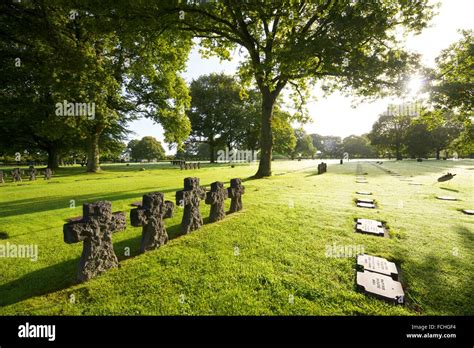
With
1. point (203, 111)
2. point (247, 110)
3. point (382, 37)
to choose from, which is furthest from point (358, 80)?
point (203, 111)

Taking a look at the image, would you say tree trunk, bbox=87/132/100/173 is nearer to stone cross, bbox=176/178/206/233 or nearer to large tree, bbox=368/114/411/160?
stone cross, bbox=176/178/206/233

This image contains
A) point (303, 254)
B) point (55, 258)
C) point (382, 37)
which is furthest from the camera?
point (382, 37)

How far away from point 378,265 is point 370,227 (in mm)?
2096

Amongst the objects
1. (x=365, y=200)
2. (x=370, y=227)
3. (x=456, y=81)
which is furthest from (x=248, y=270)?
(x=456, y=81)

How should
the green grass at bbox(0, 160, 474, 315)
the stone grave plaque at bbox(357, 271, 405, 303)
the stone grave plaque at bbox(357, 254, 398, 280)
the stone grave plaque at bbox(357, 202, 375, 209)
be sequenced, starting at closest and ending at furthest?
the green grass at bbox(0, 160, 474, 315), the stone grave plaque at bbox(357, 271, 405, 303), the stone grave plaque at bbox(357, 254, 398, 280), the stone grave plaque at bbox(357, 202, 375, 209)

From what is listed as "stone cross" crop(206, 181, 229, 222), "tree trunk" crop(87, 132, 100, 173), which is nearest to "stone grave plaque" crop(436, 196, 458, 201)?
"stone cross" crop(206, 181, 229, 222)

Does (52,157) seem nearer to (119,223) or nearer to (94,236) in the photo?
(119,223)

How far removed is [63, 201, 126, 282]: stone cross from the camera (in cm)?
340

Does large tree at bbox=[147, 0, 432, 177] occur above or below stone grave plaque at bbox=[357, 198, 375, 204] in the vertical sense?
above

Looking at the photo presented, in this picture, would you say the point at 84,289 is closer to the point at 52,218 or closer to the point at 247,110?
the point at 52,218

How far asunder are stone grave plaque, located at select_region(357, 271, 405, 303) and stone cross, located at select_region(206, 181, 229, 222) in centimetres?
379

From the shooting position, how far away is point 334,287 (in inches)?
141

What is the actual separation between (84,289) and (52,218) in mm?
4606

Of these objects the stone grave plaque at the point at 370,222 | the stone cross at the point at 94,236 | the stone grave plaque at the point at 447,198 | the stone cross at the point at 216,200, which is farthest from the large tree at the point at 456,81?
the stone cross at the point at 94,236
